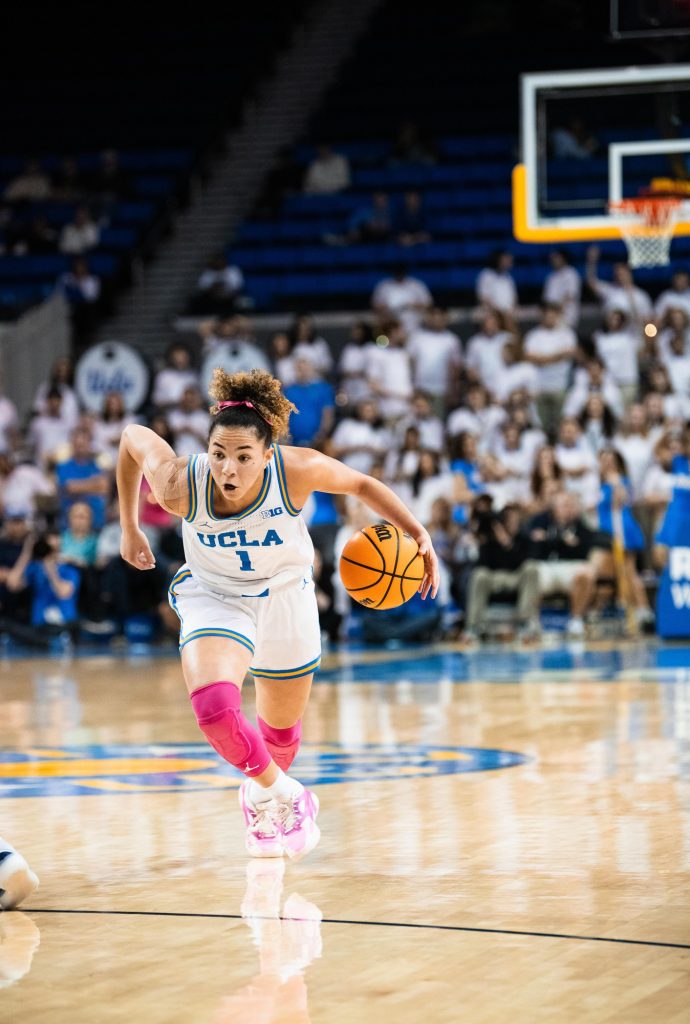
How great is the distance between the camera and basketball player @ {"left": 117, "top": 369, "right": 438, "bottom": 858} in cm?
537

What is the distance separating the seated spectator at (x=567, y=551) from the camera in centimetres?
1405

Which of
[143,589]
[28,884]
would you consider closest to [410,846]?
[28,884]

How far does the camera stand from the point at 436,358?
54.3 feet

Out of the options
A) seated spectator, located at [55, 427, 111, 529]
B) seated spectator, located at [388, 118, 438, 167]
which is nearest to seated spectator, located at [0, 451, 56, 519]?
seated spectator, located at [55, 427, 111, 529]

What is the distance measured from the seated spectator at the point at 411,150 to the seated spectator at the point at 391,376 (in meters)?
4.97

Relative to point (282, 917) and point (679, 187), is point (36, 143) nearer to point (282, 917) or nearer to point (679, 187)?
point (679, 187)

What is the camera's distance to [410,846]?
18.5 ft

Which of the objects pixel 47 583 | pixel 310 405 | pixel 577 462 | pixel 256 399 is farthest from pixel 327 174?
pixel 256 399

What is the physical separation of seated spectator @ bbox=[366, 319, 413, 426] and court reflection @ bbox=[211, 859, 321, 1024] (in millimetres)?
11176

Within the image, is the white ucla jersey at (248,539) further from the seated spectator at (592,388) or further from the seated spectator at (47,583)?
the seated spectator at (592,388)

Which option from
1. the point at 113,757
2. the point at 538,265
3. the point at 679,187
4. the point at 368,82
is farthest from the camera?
the point at 368,82

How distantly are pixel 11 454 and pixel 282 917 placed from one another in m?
12.9

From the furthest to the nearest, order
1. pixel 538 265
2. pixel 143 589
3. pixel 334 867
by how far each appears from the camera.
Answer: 1. pixel 538 265
2. pixel 143 589
3. pixel 334 867

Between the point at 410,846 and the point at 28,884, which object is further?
the point at 410,846
